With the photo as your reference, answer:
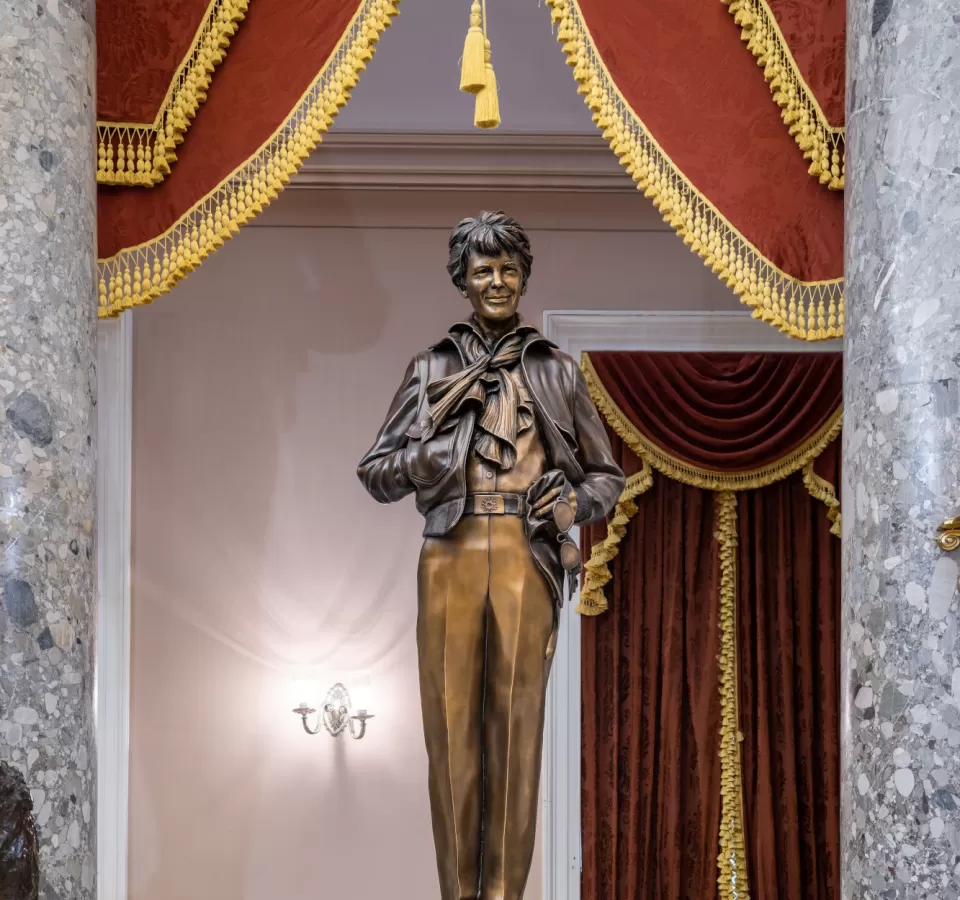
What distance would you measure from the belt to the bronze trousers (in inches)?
0.6

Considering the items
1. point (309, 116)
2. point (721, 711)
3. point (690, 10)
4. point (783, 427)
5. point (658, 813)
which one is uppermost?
point (690, 10)

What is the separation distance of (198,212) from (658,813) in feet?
9.56

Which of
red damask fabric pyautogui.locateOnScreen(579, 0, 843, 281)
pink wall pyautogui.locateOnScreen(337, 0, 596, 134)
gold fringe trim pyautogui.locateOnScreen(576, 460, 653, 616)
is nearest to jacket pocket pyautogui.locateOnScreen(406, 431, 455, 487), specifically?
red damask fabric pyautogui.locateOnScreen(579, 0, 843, 281)

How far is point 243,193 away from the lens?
3.66 m

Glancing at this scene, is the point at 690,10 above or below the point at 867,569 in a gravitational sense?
above

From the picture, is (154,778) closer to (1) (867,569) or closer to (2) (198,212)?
(2) (198,212)

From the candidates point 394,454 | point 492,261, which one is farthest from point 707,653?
point 492,261

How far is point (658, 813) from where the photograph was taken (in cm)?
515

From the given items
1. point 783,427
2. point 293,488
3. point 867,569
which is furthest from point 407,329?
point 867,569

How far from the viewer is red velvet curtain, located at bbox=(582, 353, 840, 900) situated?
5.12 m

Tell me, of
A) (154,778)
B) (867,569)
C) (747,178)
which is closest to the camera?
(867,569)

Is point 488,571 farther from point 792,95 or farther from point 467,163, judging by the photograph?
point 467,163

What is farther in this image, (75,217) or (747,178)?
(747,178)

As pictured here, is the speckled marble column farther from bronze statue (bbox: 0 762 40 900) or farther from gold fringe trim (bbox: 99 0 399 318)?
gold fringe trim (bbox: 99 0 399 318)
